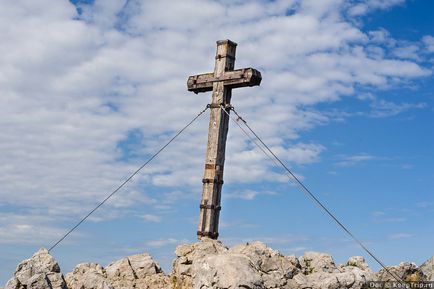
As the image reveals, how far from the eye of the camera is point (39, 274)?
594 inches

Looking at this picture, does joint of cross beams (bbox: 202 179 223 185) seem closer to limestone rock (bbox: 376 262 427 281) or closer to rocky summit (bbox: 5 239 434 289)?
rocky summit (bbox: 5 239 434 289)

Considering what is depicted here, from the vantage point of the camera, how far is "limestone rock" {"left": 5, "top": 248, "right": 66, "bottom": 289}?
48.9ft

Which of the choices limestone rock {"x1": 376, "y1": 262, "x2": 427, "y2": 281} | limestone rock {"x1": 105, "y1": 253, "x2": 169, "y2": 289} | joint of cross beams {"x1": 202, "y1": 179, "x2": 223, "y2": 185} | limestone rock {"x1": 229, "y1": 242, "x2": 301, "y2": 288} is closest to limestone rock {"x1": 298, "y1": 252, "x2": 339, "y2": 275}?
limestone rock {"x1": 229, "y1": 242, "x2": 301, "y2": 288}

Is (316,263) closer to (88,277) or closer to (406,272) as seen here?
(406,272)

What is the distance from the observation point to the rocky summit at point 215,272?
46.9ft

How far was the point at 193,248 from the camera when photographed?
56.8 ft

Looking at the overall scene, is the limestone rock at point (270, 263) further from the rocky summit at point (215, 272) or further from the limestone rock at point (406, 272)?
the limestone rock at point (406, 272)

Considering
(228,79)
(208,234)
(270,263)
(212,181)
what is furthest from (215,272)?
(228,79)

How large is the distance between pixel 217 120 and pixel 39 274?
7346 millimetres

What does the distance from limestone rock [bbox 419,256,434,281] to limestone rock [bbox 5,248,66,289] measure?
37.7 ft

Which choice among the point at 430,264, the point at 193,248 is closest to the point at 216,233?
the point at 193,248

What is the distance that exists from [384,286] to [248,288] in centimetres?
573

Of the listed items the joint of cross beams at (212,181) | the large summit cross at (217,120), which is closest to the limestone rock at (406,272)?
the large summit cross at (217,120)

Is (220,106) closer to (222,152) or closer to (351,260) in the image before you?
(222,152)
